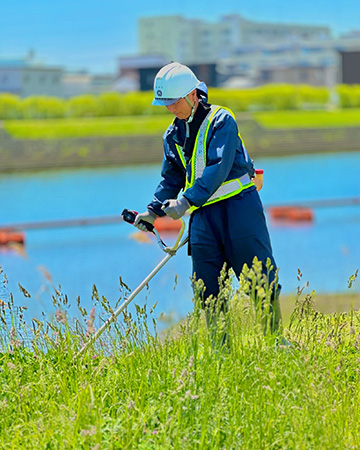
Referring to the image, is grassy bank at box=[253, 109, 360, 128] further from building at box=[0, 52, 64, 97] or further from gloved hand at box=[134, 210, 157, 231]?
gloved hand at box=[134, 210, 157, 231]

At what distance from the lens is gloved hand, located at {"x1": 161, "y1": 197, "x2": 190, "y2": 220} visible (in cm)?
300

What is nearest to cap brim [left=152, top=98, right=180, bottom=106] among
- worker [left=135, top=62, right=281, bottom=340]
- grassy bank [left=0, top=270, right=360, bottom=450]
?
worker [left=135, top=62, right=281, bottom=340]

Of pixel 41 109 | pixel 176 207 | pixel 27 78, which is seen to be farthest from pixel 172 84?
pixel 27 78

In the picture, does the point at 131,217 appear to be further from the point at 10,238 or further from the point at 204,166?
the point at 10,238

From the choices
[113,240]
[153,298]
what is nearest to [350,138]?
[113,240]

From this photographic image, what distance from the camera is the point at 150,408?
7.84ft

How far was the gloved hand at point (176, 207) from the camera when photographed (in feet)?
9.83

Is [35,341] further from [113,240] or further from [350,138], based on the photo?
[350,138]

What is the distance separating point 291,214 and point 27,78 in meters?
58.8

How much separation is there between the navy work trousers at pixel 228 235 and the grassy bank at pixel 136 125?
4412 centimetres

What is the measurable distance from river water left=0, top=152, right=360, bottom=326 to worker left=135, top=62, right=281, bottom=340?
35 centimetres

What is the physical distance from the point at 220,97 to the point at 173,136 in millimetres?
58442

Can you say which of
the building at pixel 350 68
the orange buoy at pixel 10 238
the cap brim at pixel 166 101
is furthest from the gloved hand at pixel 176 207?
the building at pixel 350 68

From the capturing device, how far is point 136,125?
50125 mm
